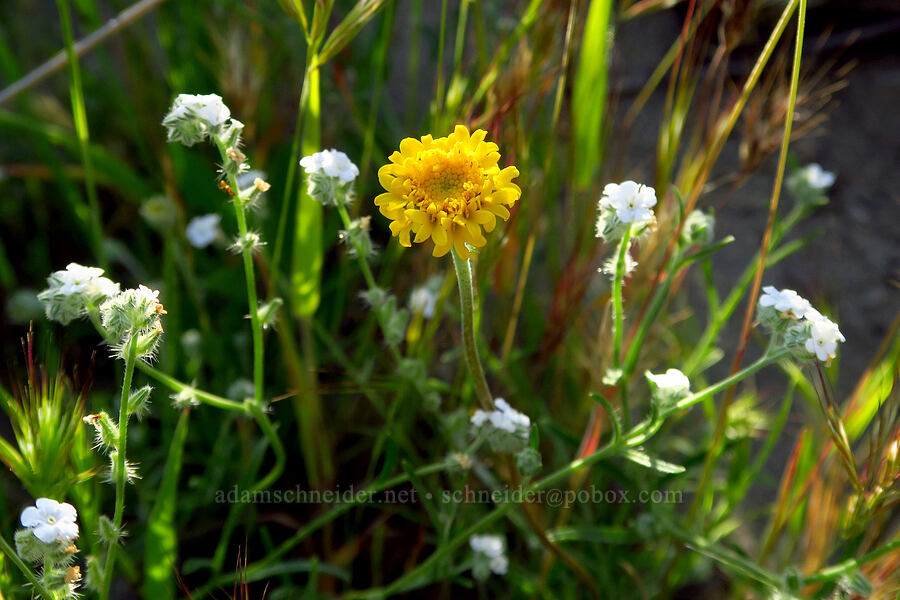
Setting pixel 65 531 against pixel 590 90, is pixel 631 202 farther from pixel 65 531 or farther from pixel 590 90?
pixel 65 531

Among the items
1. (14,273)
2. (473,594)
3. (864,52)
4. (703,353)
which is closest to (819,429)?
(703,353)

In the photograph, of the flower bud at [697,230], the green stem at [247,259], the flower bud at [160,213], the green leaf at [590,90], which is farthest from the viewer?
the flower bud at [160,213]

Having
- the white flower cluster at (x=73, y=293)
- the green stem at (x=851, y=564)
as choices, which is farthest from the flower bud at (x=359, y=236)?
the green stem at (x=851, y=564)

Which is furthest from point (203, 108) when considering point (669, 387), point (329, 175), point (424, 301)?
point (669, 387)

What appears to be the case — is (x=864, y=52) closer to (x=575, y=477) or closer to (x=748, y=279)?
(x=748, y=279)

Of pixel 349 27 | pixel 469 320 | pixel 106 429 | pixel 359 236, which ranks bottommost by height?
pixel 106 429

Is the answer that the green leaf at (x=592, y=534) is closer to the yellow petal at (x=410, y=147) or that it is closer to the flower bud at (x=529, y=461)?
the flower bud at (x=529, y=461)
